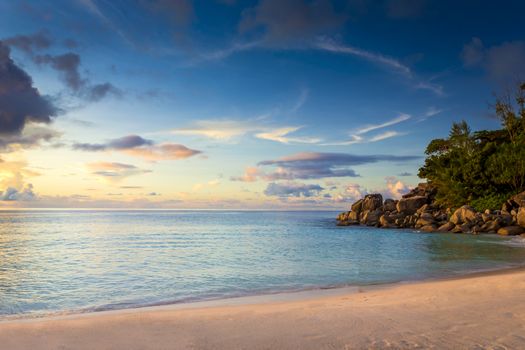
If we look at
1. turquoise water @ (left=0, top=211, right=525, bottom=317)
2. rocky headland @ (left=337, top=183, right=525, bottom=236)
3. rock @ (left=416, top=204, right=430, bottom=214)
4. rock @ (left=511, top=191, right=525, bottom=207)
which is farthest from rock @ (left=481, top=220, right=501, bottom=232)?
rock @ (left=416, top=204, right=430, bottom=214)

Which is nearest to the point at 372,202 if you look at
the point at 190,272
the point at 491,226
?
the point at 491,226

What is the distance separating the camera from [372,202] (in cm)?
7606

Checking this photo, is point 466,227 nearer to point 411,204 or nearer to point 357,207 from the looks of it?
point 411,204

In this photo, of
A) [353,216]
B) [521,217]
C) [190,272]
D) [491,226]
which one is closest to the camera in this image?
[190,272]

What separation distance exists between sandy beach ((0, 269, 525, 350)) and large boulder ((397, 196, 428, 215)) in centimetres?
5847

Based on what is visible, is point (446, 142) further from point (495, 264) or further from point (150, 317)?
point (150, 317)

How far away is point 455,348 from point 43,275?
2012cm

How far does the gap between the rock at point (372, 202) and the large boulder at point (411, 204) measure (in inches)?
293

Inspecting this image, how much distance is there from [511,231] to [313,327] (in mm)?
43054

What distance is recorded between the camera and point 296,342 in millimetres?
7176

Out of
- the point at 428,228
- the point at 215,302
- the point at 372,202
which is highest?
the point at 372,202

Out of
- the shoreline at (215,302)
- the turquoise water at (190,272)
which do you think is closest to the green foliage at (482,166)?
the turquoise water at (190,272)

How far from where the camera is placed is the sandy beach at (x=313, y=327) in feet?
23.3

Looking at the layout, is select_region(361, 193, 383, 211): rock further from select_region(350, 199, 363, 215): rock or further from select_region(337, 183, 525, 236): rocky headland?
select_region(350, 199, 363, 215): rock
